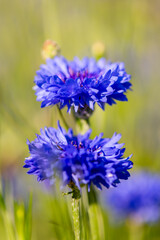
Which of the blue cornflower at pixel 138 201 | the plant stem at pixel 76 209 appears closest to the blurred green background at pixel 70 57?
the blue cornflower at pixel 138 201

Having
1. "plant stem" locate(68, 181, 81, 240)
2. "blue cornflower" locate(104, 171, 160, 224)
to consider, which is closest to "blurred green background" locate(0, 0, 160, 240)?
"blue cornflower" locate(104, 171, 160, 224)

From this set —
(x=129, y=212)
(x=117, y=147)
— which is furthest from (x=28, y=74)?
(x=117, y=147)

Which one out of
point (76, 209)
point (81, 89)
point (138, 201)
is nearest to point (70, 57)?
A: point (138, 201)

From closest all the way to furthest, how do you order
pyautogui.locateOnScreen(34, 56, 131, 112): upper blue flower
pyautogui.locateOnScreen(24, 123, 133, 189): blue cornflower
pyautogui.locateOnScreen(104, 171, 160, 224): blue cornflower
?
pyautogui.locateOnScreen(24, 123, 133, 189): blue cornflower → pyautogui.locateOnScreen(34, 56, 131, 112): upper blue flower → pyautogui.locateOnScreen(104, 171, 160, 224): blue cornflower

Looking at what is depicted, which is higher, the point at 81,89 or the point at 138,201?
the point at 81,89

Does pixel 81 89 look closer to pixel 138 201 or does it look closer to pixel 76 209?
pixel 76 209

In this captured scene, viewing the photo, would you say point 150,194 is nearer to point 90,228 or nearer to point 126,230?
point 126,230

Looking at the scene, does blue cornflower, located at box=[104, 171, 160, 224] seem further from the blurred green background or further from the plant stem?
the plant stem
